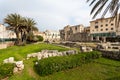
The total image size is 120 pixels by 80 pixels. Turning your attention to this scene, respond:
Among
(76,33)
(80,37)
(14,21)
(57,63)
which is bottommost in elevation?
(57,63)

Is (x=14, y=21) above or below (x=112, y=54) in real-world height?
above

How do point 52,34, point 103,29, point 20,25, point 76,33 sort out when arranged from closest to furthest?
point 20,25
point 103,29
point 76,33
point 52,34

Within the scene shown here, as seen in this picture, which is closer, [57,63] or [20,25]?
[57,63]

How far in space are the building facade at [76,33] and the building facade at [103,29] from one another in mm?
5627

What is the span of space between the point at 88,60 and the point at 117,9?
8198mm

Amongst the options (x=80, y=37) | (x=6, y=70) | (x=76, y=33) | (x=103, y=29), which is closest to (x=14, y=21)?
(x=6, y=70)

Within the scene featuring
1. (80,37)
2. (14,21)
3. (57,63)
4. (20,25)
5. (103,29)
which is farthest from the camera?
(80,37)

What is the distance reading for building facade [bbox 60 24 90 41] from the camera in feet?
289

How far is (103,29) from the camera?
255ft

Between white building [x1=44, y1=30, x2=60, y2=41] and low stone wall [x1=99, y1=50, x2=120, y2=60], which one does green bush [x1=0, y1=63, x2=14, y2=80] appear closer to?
low stone wall [x1=99, y1=50, x2=120, y2=60]

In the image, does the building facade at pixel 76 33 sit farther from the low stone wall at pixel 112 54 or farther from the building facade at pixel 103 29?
the low stone wall at pixel 112 54

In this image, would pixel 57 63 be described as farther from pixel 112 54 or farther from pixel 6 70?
pixel 112 54

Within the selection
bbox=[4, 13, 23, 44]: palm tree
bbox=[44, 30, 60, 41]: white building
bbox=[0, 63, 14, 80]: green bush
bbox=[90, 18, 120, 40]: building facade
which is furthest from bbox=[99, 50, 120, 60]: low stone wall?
bbox=[44, 30, 60, 41]: white building

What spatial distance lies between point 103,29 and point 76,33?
76.1 feet
